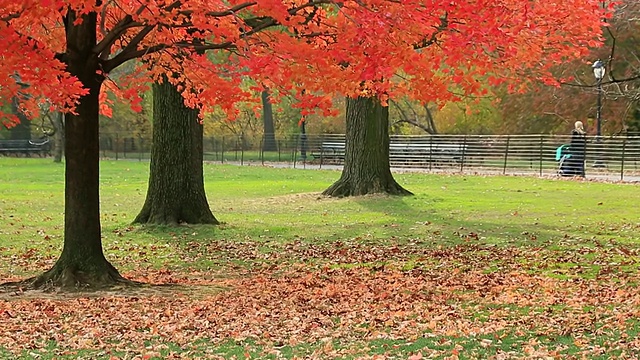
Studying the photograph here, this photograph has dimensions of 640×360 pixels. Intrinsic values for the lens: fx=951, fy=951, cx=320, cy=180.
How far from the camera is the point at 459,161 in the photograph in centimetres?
3678

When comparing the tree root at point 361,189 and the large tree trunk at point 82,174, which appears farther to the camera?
the tree root at point 361,189

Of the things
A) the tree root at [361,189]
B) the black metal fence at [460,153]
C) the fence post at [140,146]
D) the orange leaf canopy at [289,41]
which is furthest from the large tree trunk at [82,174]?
the fence post at [140,146]

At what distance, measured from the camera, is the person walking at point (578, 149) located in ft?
95.7

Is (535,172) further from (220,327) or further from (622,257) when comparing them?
(220,327)

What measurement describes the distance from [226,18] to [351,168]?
1172 cm

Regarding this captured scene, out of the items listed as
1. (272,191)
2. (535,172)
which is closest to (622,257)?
(272,191)

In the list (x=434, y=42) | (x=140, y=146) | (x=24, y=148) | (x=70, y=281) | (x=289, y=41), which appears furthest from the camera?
(x=24, y=148)

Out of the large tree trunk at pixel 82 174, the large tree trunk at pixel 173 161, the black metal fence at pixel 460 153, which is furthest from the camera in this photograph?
the black metal fence at pixel 460 153

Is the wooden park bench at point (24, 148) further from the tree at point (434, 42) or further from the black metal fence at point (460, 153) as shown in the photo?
the tree at point (434, 42)

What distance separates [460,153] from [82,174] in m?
27.8

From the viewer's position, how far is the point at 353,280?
1085 centimetres

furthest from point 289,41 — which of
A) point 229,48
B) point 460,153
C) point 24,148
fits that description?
point 24,148

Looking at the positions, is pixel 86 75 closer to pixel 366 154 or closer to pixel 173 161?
pixel 173 161

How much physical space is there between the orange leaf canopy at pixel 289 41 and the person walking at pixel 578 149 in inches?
698
